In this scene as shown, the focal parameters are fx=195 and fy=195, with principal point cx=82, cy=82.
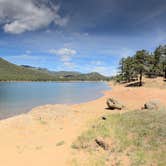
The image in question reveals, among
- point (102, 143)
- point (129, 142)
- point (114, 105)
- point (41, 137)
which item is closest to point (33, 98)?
point (114, 105)

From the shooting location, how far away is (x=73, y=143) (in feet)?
31.4

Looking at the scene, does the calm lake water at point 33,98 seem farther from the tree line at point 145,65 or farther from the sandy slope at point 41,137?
the tree line at point 145,65

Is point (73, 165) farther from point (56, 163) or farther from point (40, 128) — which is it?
point (40, 128)

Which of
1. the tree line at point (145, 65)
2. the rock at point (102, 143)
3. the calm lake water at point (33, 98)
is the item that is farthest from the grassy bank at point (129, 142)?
the tree line at point (145, 65)

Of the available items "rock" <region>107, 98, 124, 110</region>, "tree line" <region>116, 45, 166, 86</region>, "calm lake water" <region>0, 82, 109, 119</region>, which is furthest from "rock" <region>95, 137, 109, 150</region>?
"tree line" <region>116, 45, 166, 86</region>

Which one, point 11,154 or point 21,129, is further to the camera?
point 21,129

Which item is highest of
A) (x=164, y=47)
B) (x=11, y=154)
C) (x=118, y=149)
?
(x=164, y=47)

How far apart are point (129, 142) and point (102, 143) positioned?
121 centimetres

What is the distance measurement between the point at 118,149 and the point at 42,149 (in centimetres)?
362

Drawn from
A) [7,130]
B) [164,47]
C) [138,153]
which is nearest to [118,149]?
[138,153]

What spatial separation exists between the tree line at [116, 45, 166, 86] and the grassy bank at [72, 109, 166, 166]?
38.8 metres

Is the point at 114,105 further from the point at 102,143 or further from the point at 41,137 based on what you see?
the point at 102,143

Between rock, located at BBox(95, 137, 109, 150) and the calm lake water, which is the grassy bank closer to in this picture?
rock, located at BBox(95, 137, 109, 150)

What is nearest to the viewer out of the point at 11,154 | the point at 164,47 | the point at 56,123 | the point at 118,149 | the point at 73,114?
the point at 118,149
